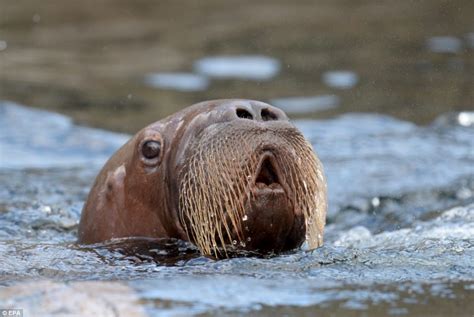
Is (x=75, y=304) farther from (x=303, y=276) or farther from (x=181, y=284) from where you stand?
(x=303, y=276)

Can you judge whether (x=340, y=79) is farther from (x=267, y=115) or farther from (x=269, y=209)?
(x=269, y=209)

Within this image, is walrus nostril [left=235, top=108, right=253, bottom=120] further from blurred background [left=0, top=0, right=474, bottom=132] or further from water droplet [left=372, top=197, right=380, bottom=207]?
blurred background [left=0, top=0, right=474, bottom=132]

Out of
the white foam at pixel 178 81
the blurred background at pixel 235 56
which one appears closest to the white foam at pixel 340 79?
the blurred background at pixel 235 56

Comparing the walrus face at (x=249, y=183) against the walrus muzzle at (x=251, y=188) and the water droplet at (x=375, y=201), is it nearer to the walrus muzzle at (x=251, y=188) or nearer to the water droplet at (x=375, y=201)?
the walrus muzzle at (x=251, y=188)

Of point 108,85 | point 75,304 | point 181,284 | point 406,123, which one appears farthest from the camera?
point 108,85

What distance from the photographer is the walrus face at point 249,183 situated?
460cm

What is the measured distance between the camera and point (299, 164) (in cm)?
466

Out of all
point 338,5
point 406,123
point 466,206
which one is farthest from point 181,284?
point 338,5

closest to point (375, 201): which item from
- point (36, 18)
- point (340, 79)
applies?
point (340, 79)

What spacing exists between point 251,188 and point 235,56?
26.2ft

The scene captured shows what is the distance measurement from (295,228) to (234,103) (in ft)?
1.98

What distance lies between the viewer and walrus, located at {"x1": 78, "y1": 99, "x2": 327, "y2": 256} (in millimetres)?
4605

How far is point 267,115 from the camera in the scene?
15.8 feet

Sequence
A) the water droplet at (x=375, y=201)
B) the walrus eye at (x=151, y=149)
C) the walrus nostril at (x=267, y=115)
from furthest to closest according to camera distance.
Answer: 1. the water droplet at (x=375, y=201)
2. the walrus eye at (x=151, y=149)
3. the walrus nostril at (x=267, y=115)
